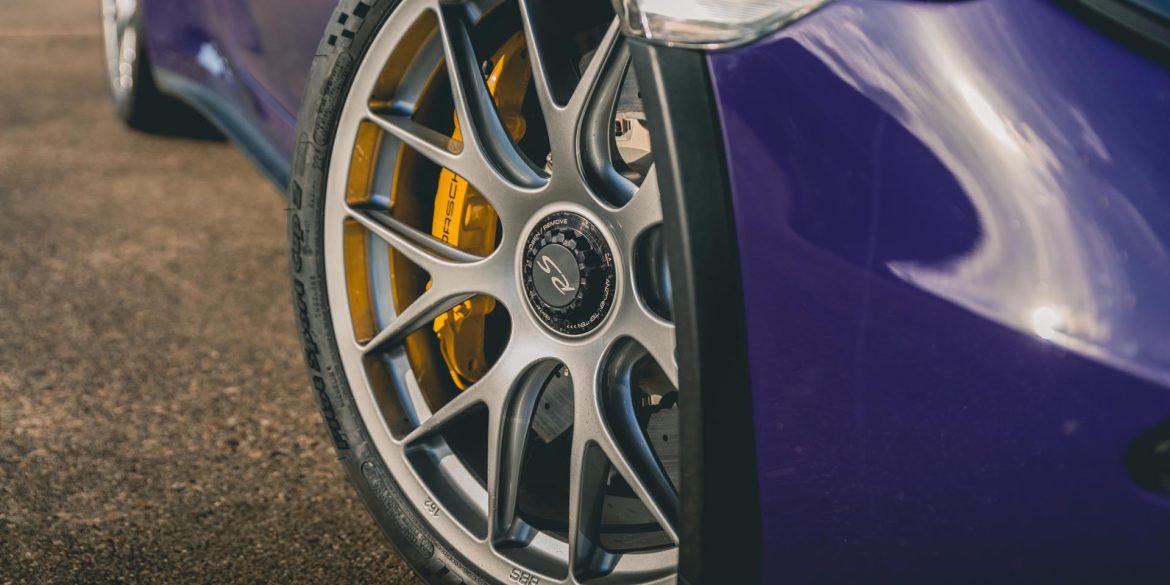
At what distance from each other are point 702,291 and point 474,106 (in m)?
0.54

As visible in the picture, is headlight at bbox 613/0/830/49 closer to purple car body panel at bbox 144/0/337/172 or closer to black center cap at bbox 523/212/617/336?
black center cap at bbox 523/212/617/336

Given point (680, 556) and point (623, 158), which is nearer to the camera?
point (680, 556)

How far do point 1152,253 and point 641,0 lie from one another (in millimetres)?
537

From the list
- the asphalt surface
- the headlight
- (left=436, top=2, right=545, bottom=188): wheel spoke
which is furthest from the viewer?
the asphalt surface

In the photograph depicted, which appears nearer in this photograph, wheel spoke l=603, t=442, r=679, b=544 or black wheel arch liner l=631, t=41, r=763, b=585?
black wheel arch liner l=631, t=41, r=763, b=585

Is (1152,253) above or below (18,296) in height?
above

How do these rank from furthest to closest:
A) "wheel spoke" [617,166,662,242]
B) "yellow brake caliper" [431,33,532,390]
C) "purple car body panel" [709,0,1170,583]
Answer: "yellow brake caliper" [431,33,532,390] < "wheel spoke" [617,166,662,242] < "purple car body panel" [709,0,1170,583]

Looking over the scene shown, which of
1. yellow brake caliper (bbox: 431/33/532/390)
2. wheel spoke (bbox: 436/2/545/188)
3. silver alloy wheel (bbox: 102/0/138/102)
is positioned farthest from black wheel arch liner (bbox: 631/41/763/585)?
silver alloy wheel (bbox: 102/0/138/102)

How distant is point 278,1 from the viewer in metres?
2.16

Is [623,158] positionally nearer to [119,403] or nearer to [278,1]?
[278,1]

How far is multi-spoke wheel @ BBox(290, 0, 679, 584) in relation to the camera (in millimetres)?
1400

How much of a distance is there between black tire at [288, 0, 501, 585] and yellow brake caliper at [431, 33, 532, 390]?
0.16 metres

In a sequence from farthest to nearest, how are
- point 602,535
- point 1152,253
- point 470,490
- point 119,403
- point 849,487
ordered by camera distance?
point 119,403 < point 470,490 < point 602,535 < point 849,487 < point 1152,253

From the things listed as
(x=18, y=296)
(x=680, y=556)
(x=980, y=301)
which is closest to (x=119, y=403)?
(x=18, y=296)
